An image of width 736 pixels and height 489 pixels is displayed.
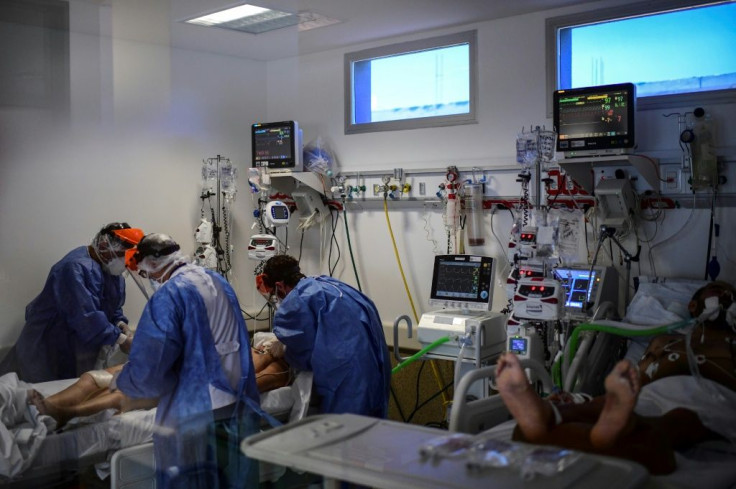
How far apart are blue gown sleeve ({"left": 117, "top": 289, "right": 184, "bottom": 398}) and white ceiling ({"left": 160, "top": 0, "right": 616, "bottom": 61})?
115 cm

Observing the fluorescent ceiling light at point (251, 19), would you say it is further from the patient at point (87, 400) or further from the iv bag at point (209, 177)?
the patient at point (87, 400)

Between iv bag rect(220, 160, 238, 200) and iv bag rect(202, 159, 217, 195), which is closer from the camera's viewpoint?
iv bag rect(202, 159, 217, 195)

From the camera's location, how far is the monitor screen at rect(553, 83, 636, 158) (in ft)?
10.9

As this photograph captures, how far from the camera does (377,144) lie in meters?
4.47

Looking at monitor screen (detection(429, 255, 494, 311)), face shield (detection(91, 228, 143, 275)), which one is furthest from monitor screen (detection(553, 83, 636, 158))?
face shield (detection(91, 228, 143, 275))

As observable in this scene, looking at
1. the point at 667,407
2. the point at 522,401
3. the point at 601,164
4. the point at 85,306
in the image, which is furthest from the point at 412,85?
the point at 522,401

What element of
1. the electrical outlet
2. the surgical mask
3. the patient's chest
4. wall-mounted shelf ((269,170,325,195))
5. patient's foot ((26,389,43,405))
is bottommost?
patient's foot ((26,389,43,405))

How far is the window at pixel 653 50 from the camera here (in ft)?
10.8

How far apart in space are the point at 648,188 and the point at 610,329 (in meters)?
1.02

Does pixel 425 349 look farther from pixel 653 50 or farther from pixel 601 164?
pixel 653 50

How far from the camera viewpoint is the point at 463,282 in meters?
3.69

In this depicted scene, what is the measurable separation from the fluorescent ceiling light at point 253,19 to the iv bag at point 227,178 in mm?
625

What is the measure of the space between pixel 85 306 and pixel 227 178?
950 mm

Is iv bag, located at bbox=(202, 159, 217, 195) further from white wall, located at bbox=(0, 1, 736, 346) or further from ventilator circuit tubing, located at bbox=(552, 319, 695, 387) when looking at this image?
ventilator circuit tubing, located at bbox=(552, 319, 695, 387)
